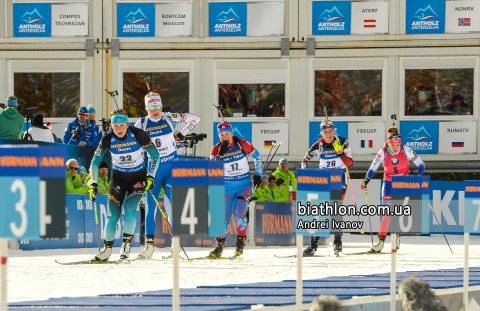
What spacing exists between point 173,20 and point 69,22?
2842 mm

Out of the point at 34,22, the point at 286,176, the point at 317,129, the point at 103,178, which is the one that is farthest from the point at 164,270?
the point at 34,22

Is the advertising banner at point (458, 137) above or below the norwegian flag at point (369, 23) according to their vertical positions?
below

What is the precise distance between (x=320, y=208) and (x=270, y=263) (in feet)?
12.6

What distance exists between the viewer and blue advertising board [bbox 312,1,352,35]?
2081cm

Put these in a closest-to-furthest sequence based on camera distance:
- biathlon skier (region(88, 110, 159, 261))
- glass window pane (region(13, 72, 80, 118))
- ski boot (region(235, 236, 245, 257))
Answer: biathlon skier (region(88, 110, 159, 261)), ski boot (region(235, 236, 245, 257)), glass window pane (region(13, 72, 80, 118))

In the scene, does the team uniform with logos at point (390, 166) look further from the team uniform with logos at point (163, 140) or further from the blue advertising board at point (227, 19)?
the blue advertising board at point (227, 19)

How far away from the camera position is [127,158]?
9.53 m

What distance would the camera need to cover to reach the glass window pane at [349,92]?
827 inches

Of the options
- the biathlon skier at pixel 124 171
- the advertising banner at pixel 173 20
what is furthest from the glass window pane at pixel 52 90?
the biathlon skier at pixel 124 171

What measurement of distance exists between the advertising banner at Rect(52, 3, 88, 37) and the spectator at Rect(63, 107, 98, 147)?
7607 mm

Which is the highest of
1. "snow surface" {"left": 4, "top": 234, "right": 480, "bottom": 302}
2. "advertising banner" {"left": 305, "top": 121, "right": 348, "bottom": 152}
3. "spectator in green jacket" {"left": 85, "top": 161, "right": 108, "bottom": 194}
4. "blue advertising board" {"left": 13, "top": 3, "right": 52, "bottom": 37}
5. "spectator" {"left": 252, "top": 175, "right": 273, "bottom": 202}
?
"blue advertising board" {"left": 13, "top": 3, "right": 52, "bottom": 37}

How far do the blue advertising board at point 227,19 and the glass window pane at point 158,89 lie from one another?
4.90ft

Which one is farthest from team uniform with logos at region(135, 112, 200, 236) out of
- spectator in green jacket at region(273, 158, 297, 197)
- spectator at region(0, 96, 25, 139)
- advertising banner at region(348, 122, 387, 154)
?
advertising banner at region(348, 122, 387, 154)

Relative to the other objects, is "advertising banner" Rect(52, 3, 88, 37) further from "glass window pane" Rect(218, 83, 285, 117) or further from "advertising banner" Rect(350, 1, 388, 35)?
"advertising banner" Rect(350, 1, 388, 35)
